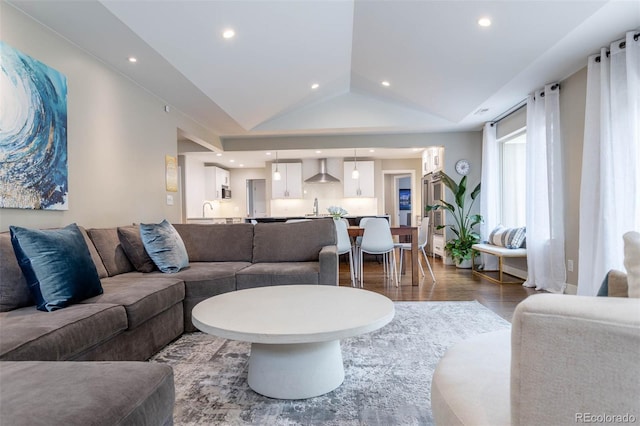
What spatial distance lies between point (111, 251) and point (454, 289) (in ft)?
12.7

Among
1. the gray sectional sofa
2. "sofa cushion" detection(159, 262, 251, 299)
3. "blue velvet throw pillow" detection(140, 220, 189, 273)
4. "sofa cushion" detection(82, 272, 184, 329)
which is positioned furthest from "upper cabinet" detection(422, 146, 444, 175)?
"sofa cushion" detection(82, 272, 184, 329)

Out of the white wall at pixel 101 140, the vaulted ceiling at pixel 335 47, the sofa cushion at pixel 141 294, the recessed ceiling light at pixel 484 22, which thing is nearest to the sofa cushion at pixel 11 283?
the sofa cushion at pixel 141 294

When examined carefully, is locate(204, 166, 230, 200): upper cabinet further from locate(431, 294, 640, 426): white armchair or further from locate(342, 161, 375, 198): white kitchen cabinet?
→ locate(431, 294, 640, 426): white armchair

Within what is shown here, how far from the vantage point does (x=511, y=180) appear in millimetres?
5844

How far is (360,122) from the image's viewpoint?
6117 millimetres

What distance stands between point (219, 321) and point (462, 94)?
451 cm

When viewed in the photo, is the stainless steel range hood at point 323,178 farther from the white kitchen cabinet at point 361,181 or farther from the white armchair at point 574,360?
the white armchair at point 574,360

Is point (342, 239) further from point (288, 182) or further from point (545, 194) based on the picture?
point (288, 182)

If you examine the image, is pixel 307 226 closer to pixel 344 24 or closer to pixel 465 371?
pixel 344 24

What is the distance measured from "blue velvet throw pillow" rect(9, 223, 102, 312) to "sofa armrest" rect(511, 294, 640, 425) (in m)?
2.16

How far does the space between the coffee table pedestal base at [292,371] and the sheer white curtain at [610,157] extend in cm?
286

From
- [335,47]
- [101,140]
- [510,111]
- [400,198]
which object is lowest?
[400,198]

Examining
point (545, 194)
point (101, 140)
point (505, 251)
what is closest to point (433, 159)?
point (505, 251)

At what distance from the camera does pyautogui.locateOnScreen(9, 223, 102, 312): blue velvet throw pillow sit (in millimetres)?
1819
